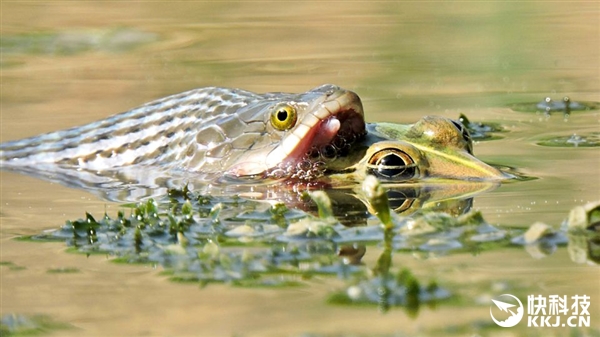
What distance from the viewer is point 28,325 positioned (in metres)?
4.54

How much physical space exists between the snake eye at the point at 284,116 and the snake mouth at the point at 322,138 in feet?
0.34

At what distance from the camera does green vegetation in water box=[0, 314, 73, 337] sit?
14.7ft

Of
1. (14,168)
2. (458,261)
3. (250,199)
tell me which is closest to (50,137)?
(14,168)

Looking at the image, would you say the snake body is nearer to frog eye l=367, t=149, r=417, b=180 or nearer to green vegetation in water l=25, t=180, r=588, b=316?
frog eye l=367, t=149, r=417, b=180

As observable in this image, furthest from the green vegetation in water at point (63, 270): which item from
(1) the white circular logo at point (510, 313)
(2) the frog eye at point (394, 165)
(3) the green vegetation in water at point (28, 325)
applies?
(2) the frog eye at point (394, 165)

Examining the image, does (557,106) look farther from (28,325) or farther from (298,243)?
(28,325)

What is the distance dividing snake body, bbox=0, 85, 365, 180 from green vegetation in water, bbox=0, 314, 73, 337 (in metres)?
2.70

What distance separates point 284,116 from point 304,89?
4425 mm

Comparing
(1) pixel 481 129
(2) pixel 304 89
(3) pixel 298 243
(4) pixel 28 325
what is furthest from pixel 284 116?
(2) pixel 304 89

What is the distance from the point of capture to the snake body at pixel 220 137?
7039mm

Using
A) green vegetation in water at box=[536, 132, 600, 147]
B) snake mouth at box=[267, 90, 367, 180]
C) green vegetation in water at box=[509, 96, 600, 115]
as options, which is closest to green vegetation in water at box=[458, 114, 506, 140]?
green vegetation in water at box=[536, 132, 600, 147]

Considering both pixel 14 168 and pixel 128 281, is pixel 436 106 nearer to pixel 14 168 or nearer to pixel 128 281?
pixel 14 168

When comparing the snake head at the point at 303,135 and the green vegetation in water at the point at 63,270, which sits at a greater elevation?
the snake head at the point at 303,135

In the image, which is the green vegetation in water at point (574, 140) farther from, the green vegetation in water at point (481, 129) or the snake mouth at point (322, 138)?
the snake mouth at point (322, 138)
